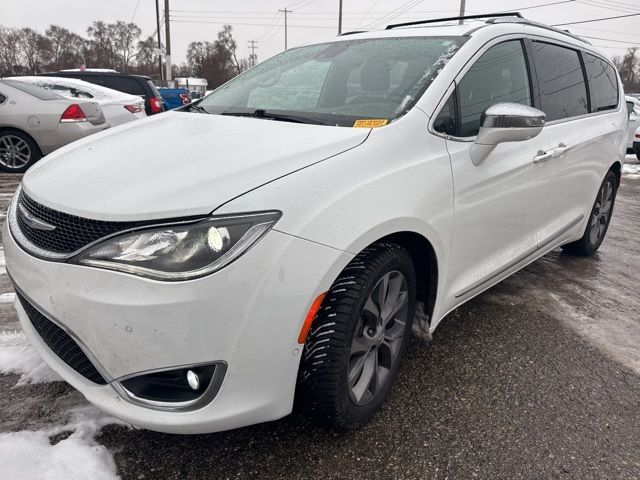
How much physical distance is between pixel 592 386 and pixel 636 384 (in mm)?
255

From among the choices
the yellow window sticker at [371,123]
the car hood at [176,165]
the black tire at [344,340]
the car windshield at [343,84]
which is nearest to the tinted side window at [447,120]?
the car windshield at [343,84]

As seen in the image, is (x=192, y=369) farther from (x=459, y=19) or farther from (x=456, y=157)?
(x=459, y=19)

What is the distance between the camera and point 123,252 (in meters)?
1.48

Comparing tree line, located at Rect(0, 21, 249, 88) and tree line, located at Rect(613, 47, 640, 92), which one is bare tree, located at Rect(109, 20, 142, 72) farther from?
tree line, located at Rect(613, 47, 640, 92)

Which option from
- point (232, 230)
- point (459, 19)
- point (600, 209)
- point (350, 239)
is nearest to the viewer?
point (232, 230)

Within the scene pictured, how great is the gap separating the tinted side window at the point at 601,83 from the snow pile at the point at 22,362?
389 cm

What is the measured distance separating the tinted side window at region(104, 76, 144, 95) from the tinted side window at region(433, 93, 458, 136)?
30.6 feet

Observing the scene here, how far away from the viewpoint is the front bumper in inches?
56.2

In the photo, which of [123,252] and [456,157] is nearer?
[123,252]

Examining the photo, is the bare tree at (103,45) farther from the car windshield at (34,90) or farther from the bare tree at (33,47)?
the car windshield at (34,90)

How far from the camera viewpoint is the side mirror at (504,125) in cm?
→ 213

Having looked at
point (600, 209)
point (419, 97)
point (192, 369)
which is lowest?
point (600, 209)

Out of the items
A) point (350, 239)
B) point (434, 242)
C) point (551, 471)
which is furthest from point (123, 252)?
point (551, 471)

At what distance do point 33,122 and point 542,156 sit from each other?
21.4ft
